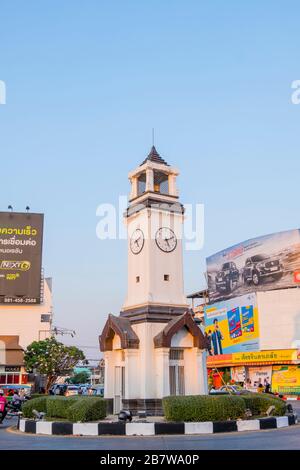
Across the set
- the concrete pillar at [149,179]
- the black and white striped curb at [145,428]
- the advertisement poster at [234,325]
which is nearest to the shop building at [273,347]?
the advertisement poster at [234,325]

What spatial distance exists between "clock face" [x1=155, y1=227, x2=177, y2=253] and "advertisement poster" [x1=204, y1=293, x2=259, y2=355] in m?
35.8

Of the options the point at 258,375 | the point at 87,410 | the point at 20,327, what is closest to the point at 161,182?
the point at 87,410

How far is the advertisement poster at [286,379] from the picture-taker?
49.0 m

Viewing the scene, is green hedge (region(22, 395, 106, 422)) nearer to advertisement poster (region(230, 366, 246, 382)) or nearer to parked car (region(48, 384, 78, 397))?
parked car (region(48, 384, 78, 397))

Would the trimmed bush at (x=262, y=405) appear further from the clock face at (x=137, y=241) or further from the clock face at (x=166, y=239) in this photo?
the clock face at (x=137, y=241)

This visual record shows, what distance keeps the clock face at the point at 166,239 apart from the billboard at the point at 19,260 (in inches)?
1591

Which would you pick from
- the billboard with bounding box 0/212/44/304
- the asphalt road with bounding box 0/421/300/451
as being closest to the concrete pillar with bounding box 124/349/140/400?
the asphalt road with bounding box 0/421/300/451

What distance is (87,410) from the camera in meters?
15.8

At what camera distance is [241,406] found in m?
16.0

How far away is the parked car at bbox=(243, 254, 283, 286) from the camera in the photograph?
189 feet

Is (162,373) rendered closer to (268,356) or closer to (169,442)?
(169,442)

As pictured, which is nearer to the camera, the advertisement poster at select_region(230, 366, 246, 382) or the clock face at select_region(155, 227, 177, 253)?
the clock face at select_region(155, 227, 177, 253)

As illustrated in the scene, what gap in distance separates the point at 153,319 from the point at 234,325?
40297 millimetres
